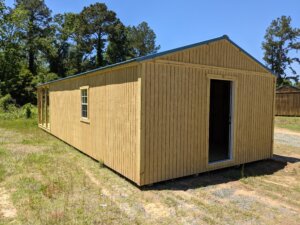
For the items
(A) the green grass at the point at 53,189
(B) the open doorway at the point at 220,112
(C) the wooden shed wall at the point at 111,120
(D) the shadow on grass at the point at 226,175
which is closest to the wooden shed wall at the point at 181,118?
(D) the shadow on grass at the point at 226,175

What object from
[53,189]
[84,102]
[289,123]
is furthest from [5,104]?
[289,123]

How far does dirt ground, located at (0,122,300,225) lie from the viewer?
11.7 ft

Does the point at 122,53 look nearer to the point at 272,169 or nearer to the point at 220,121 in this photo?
the point at 220,121

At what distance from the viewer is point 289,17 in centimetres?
3516

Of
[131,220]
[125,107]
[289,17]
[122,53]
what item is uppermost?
[289,17]

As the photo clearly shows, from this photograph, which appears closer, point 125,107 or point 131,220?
point 131,220

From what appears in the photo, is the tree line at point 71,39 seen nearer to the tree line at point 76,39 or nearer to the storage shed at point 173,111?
the tree line at point 76,39

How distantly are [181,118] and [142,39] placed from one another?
119 feet

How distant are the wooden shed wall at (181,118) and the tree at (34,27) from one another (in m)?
29.3

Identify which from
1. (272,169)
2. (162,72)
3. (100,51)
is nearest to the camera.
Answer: (162,72)

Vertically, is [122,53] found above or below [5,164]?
above

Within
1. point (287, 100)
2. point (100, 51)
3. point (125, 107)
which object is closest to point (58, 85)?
point (125, 107)

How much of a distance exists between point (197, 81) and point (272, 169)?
3048mm

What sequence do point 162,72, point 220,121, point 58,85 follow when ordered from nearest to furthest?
point 162,72 < point 220,121 < point 58,85
